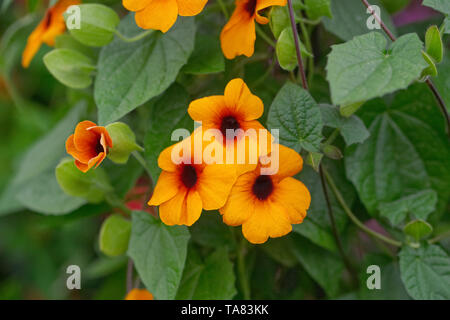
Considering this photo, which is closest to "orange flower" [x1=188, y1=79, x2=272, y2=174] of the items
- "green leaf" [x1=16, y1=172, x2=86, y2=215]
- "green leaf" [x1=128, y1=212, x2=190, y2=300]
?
"green leaf" [x1=128, y1=212, x2=190, y2=300]

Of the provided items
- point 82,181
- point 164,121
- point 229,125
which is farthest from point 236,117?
point 82,181

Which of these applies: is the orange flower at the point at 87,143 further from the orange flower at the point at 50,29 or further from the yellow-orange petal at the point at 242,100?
the orange flower at the point at 50,29

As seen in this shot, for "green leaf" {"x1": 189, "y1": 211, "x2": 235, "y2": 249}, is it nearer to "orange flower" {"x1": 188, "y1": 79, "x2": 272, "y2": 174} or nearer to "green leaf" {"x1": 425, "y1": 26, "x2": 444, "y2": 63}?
"orange flower" {"x1": 188, "y1": 79, "x2": 272, "y2": 174}

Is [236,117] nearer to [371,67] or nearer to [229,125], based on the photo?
[229,125]

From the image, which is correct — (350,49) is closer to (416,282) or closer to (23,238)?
(416,282)

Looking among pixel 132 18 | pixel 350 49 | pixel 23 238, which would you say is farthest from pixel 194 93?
pixel 23 238

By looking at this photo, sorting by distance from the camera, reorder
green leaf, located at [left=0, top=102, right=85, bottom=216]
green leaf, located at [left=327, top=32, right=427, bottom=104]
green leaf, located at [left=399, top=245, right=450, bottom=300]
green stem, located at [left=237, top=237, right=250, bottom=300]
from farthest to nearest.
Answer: green leaf, located at [left=0, top=102, right=85, bottom=216] → green stem, located at [left=237, top=237, right=250, bottom=300] → green leaf, located at [left=399, top=245, right=450, bottom=300] → green leaf, located at [left=327, top=32, right=427, bottom=104]
